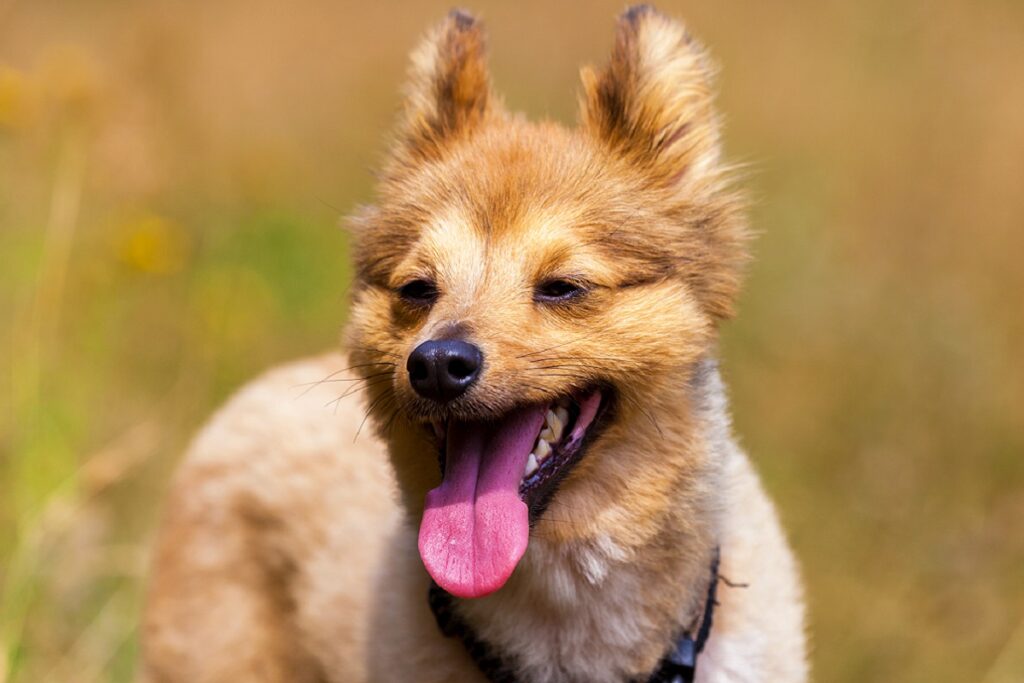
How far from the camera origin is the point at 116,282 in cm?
614

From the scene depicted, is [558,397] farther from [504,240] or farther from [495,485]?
[504,240]

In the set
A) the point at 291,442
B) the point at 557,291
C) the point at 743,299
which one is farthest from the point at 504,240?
the point at 743,299

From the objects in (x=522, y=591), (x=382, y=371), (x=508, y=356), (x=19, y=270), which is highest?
(x=508, y=356)

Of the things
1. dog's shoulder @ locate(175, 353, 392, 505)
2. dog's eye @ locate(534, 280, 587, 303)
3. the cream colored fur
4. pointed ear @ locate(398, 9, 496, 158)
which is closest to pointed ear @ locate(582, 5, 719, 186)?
pointed ear @ locate(398, 9, 496, 158)

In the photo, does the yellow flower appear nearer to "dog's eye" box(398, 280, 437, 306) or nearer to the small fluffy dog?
the small fluffy dog

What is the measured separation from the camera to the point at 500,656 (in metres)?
3.72

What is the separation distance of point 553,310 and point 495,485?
52 centimetres

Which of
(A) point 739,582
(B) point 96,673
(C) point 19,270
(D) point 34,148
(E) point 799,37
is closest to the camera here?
(A) point 739,582

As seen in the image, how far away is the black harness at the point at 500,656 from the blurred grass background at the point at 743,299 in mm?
1791

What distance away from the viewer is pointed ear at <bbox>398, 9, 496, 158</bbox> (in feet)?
13.8

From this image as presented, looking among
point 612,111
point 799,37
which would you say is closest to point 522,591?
point 612,111

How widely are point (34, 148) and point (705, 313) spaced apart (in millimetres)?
5548

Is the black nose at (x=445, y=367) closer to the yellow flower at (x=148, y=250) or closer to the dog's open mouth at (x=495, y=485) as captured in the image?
the dog's open mouth at (x=495, y=485)

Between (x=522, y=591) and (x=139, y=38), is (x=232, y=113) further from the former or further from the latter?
(x=522, y=591)
